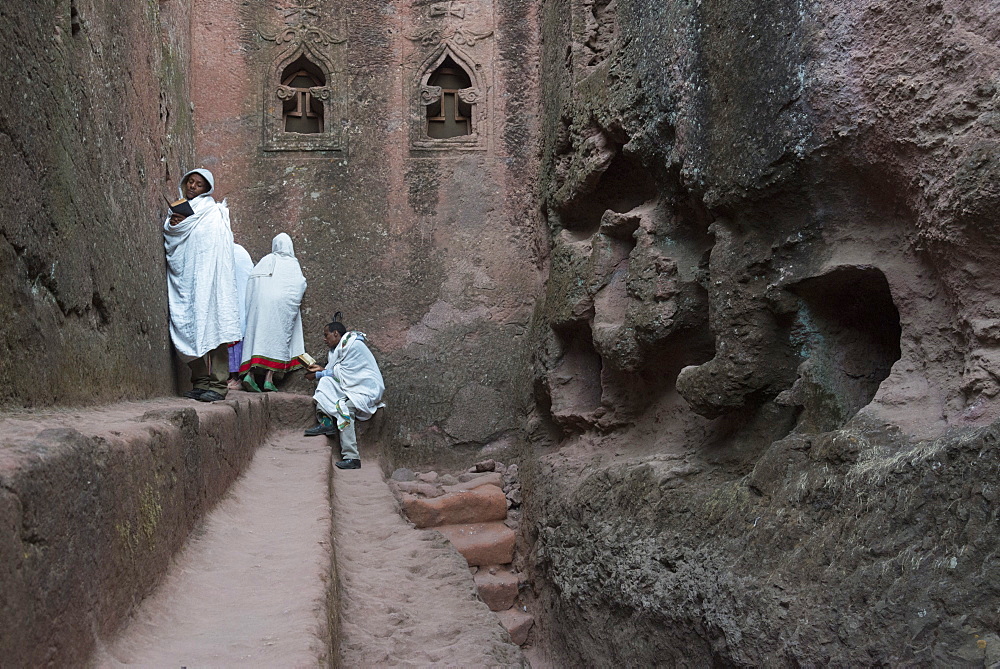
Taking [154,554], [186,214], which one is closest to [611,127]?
[186,214]

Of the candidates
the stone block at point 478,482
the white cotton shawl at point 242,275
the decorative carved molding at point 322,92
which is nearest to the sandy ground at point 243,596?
the stone block at point 478,482

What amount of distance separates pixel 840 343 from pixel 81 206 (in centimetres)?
329

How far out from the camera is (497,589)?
19.6 feet

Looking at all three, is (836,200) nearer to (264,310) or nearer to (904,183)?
(904,183)

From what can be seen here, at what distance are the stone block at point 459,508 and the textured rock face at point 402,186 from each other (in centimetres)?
61

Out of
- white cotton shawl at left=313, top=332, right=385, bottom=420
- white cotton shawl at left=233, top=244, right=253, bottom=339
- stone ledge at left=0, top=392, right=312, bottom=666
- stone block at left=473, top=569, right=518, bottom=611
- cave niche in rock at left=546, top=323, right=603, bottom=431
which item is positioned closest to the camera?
stone ledge at left=0, top=392, right=312, bottom=666

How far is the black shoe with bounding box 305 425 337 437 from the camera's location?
6.15 meters

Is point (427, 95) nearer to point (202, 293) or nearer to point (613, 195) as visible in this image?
point (613, 195)

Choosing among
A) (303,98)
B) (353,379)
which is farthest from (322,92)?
(353,379)

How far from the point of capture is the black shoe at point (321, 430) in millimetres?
6152

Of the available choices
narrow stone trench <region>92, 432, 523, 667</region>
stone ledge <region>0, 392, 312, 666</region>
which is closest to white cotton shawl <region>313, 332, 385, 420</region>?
narrow stone trench <region>92, 432, 523, 667</region>

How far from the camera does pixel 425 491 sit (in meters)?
6.35

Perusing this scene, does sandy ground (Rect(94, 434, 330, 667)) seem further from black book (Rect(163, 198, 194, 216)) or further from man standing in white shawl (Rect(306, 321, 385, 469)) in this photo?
man standing in white shawl (Rect(306, 321, 385, 469))

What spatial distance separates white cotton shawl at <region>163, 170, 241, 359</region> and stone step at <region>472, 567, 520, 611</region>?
2558 mm
